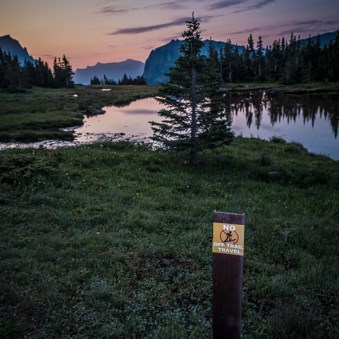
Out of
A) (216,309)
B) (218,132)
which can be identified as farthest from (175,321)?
(218,132)

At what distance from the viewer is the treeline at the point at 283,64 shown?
285 ft

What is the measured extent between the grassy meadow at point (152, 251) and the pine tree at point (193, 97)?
263 centimetres

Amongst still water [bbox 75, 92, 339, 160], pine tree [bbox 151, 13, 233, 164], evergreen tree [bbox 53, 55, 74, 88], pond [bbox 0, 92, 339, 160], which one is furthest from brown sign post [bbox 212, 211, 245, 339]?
evergreen tree [bbox 53, 55, 74, 88]

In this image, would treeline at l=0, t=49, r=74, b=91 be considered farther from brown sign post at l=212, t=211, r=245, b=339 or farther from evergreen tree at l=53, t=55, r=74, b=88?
brown sign post at l=212, t=211, r=245, b=339

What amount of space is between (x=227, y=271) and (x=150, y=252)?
399 cm

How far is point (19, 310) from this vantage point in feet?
17.6

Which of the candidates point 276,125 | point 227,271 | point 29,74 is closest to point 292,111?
point 276,125

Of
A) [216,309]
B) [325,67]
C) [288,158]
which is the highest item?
[325,67]

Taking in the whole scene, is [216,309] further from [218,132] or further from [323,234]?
[218,132]

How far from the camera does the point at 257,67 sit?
4267 inches

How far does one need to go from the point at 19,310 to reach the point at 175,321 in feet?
8.98

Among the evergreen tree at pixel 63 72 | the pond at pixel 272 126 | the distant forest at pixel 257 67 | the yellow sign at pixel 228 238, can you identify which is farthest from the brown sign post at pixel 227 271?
the evergreen tree at pixel 63 72

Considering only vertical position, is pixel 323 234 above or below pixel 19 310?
below

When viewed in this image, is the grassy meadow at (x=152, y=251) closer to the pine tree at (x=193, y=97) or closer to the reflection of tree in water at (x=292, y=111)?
the pine tree at (x=193, y=97)
